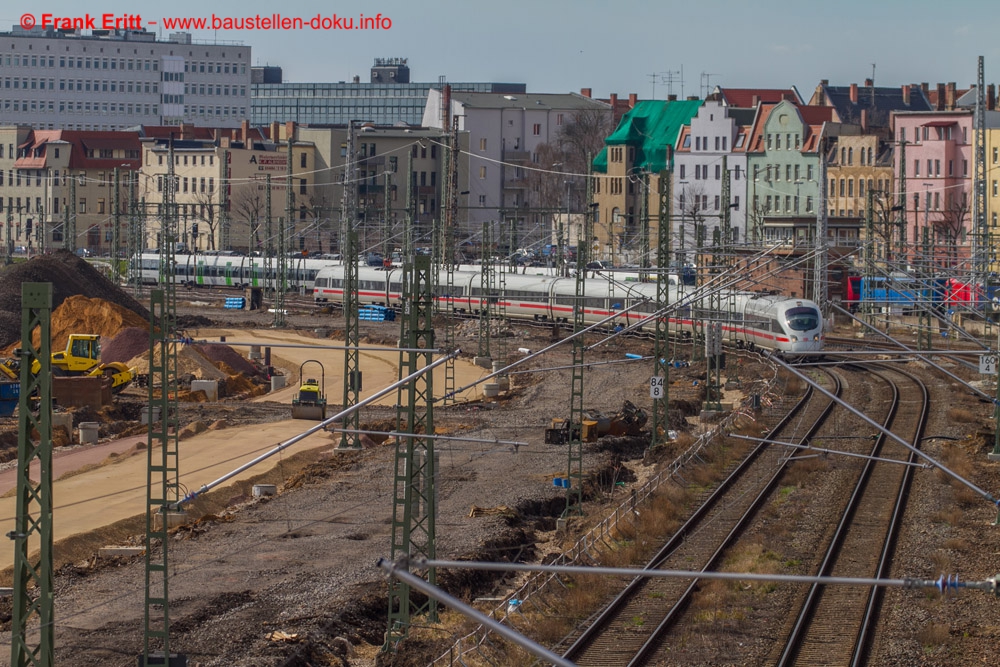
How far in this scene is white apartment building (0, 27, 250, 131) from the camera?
160375mm

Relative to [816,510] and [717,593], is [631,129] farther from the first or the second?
[717,593]

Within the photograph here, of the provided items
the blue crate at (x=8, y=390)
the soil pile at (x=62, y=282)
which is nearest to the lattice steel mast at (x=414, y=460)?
the blue crate at (x=8, y=390)

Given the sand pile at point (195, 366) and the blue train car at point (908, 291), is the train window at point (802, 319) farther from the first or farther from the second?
the sand pile at point (195, 366)

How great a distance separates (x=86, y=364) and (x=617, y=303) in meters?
24.3

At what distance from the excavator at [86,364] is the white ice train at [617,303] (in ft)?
37.3

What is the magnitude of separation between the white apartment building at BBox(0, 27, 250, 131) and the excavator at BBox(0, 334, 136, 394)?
382 ft

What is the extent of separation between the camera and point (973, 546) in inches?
1037

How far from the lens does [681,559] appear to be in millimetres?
25766

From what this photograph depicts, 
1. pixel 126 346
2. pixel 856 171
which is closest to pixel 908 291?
pixel 126 346

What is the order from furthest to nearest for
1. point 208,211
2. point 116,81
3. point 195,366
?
1. point 116,81
2. point 208,211
3. point 195,366

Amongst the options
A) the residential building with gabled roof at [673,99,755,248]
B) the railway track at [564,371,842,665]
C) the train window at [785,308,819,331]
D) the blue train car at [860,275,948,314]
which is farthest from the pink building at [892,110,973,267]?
the railway track at [564,371,842,665]

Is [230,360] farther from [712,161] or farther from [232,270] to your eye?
[712,161]

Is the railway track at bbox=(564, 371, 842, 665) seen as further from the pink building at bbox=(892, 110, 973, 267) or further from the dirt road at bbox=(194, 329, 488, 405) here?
the pink building at bbox=(892, 110, 973, 267)

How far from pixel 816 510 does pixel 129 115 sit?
146 m
